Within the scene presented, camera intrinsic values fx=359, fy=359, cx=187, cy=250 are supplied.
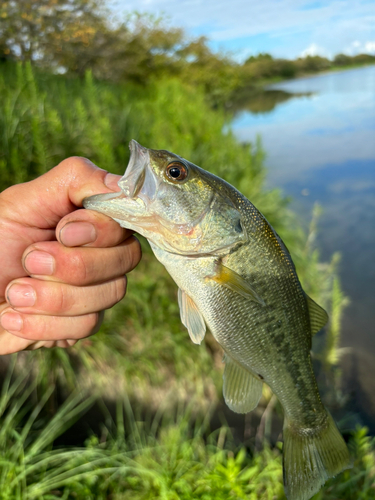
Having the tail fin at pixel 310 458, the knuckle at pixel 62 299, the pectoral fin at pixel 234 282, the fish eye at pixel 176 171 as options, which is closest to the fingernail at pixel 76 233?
the knuckle at pixel 62 299

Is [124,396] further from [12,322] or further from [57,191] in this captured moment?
[57,191]

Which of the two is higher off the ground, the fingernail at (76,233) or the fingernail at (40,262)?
the fingernail at (76,233)

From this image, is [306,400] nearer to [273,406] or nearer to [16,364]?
[273,406]

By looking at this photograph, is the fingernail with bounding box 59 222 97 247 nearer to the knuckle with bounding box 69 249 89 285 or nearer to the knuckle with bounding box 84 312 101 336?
the knuckle with bounding box 69 249 89 285

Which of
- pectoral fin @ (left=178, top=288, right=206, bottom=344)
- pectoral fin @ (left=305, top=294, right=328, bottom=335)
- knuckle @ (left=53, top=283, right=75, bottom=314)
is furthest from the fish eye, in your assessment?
pectoral fin @ (left=305, top=294, right=328, bottom=335)

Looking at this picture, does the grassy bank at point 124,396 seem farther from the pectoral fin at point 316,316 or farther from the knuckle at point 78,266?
the knuckle at point 78,266

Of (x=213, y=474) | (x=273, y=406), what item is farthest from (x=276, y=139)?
(x=213, y=474)
